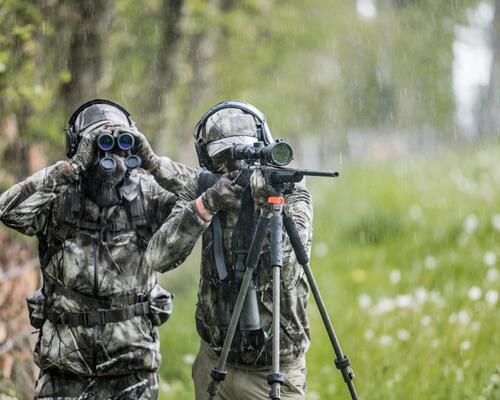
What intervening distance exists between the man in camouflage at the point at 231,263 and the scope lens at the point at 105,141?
505mm

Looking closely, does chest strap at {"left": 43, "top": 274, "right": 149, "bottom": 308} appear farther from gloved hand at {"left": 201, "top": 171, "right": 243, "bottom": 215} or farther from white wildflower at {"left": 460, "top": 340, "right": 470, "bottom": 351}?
white wildflower at {"left": 460, "top": 340, "right": 470, "bottom": 351}

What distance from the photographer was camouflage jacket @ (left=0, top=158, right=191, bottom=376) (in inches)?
199

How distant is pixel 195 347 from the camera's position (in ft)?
29.8

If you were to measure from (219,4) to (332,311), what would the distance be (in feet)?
21.4

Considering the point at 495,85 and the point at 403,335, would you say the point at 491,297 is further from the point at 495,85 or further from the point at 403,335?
the point at 495,85

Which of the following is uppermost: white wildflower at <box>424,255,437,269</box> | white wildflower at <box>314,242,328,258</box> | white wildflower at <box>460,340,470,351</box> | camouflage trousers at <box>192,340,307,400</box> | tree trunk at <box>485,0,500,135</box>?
tree trunk at <box>485,0,500,135</box>

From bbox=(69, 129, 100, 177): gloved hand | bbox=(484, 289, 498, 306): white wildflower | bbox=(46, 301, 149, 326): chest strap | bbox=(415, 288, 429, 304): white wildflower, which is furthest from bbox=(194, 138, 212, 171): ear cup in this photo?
bbox=(415, 288, 429, 304): white wildflower

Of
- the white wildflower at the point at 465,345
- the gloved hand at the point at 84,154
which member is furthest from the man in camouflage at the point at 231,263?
the white wildflower at the point at 465,345

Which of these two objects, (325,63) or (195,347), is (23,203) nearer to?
(195,347)

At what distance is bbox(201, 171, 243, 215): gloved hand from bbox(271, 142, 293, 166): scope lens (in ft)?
1.43

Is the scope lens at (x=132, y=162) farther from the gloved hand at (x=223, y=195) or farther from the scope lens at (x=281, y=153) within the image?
the scope lens at (x=281, y=153)

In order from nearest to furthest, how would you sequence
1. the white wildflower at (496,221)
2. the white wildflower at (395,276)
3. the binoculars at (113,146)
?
the binoculars at (113,146), the white wildflower at (395,276), the white wildflower at (496,221)

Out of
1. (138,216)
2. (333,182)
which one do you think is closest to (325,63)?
(333,182)

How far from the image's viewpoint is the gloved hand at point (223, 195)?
4.37 meters
